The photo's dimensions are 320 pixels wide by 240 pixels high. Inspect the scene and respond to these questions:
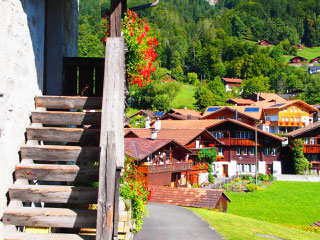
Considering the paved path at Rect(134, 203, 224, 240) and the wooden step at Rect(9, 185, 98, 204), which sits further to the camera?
the paved path at Rect(134, 203, 224, 240)

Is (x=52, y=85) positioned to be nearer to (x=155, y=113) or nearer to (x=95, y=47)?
(x=155, y=113)

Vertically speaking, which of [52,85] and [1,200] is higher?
[52,85]

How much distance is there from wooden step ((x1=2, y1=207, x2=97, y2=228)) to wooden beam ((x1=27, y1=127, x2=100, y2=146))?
41.7 inches

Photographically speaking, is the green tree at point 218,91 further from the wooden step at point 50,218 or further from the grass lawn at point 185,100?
the wooden step at point 50,218

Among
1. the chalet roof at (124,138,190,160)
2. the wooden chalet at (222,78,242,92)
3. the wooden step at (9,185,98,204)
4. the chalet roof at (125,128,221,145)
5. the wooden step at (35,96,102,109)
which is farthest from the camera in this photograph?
the wooden chalet at (222,78,242,92)

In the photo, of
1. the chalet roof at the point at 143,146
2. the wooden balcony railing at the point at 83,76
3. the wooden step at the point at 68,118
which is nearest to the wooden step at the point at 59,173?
the wooden step at the point at 68,118

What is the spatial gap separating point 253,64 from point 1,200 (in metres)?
141

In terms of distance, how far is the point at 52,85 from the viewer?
20.9 feet

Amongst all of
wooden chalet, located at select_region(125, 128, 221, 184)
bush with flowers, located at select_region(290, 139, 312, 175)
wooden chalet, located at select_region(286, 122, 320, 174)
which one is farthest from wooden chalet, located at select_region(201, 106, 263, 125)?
wooden chalet, located at select_region(125, 128, 221, 184)

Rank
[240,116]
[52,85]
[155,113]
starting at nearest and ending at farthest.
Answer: [52,85]
[240,116]
[155,113]

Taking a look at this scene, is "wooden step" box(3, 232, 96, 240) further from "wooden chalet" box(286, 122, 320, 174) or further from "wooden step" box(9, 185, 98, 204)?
"wooden chalet" box(286, 122, 320, 174)

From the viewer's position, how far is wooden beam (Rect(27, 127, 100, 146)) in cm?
505

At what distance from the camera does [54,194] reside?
4.50m

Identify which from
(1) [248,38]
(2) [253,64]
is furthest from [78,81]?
(1) [248,38]
